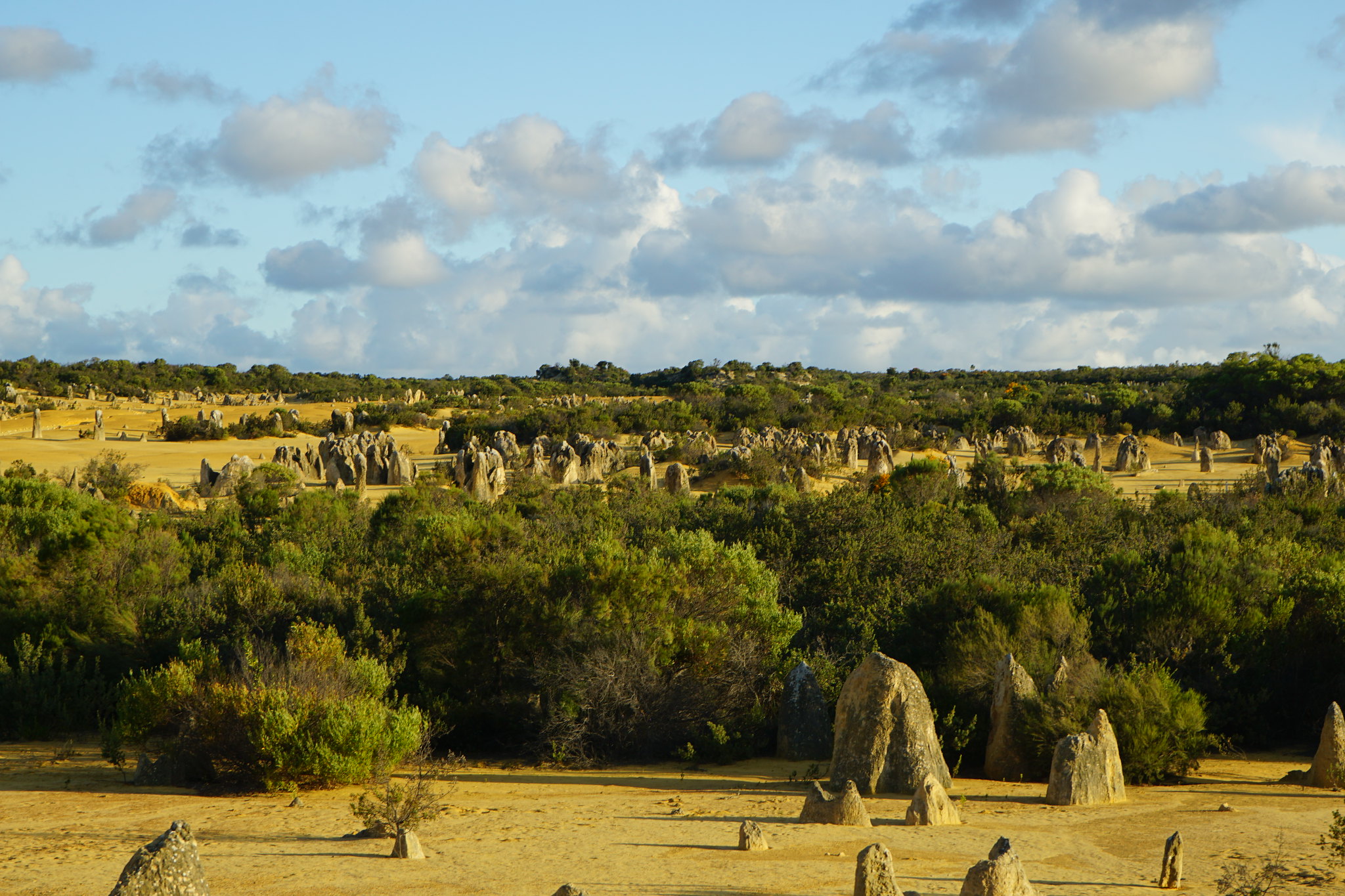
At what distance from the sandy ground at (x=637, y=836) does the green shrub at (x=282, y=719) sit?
35cm

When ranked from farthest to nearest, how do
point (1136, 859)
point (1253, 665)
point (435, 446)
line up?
point (435, 446)
point (1253, 665)
point (1136, 859)

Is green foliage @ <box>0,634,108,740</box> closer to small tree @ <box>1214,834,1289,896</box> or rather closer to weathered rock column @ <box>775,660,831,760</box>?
weathered rock column @ <box>775,660,831,760</box>

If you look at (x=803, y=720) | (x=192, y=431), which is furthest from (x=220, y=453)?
(x=803, y=720)

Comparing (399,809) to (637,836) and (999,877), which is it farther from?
(999,877)

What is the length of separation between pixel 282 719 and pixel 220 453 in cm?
2859

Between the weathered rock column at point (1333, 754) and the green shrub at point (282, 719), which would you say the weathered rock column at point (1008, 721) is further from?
the green shrub at point (282, 719)

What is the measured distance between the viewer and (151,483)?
87.0 ft

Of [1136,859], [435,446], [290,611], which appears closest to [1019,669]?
[1136,859]

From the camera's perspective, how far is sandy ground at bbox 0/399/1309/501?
3020 centimetres

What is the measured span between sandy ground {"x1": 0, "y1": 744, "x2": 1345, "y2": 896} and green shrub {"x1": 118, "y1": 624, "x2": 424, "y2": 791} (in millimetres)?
350

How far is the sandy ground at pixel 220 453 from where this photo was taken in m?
30.2

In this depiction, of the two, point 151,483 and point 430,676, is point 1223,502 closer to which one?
point 430,676

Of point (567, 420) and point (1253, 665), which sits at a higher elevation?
point (567, 420)

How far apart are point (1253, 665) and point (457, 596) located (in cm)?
869
